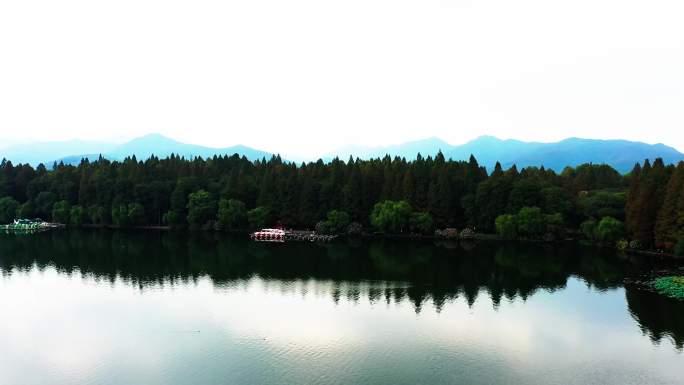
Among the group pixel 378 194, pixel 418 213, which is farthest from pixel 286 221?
pixel 418 213

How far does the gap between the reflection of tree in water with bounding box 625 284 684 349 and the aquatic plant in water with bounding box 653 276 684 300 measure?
0.90 meters

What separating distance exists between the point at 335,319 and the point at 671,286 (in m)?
29.6

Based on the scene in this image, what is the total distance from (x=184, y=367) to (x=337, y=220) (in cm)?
5671

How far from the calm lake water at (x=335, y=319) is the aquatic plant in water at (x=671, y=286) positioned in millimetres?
1254

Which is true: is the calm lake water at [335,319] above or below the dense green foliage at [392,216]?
below

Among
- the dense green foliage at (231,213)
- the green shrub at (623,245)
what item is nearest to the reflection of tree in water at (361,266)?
the green shrub at (623,245)

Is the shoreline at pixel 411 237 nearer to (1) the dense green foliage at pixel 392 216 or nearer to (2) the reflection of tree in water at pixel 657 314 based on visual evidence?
(1) the dense green foliage at pixel 392 216

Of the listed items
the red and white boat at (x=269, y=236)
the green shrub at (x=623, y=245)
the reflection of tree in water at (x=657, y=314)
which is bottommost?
the reflection of tree in water at (x=657, y=314)

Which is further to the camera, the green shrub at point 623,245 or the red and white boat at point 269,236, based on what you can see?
the red and white boat at point 269,236

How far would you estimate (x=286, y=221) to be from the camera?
90875mm

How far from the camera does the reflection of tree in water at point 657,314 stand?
35.3 metres

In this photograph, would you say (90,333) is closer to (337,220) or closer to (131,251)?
(131,251)

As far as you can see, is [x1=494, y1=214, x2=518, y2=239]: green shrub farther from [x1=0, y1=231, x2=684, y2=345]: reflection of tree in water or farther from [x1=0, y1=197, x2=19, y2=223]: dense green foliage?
[x1=0, y1=197, x2=19, y2=223]: dense green foliage

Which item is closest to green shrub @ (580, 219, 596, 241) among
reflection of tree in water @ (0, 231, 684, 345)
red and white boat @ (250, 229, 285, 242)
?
reflection of tree in water @ (0, 231, 684, 345)
